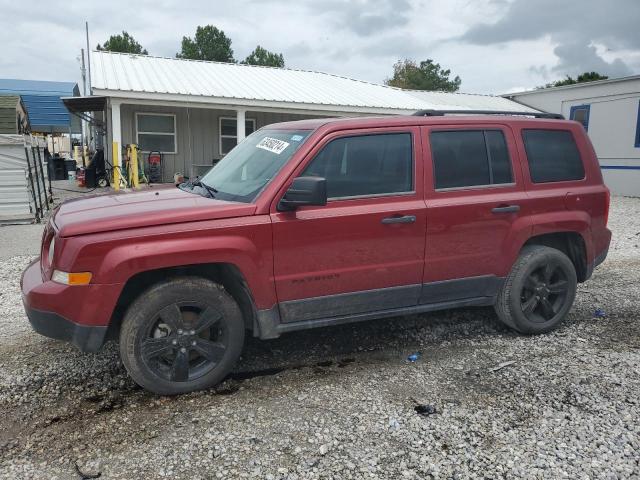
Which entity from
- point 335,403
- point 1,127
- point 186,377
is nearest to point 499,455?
point 335,403

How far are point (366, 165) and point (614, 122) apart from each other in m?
17.6

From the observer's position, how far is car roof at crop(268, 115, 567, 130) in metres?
3.93

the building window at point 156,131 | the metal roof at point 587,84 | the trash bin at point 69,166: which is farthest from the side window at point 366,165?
the trash bin at point 69,166

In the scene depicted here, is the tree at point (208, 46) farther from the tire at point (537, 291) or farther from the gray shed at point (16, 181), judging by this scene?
the tire at point (537, 291)

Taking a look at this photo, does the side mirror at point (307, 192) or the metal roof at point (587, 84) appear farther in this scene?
the metal roof at point (587, 84)

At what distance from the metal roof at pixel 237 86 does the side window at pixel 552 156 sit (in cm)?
1178

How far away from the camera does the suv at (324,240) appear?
3.32 m

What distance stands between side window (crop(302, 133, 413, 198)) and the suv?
1 cm

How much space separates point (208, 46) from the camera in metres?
54.3

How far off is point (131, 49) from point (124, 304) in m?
56.1

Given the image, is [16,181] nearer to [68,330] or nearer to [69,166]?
[68,330]

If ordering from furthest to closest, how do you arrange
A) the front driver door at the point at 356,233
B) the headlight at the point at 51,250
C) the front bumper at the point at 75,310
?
the front driver door at the point at 356,233, the headlight at the point at 51,250, the front bumper at the point at 75,310

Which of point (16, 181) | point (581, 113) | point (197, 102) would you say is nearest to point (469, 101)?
point (581, 113)

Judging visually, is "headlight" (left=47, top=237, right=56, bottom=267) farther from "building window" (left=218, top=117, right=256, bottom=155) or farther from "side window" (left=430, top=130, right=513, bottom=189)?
"building window" (left=218, top=117, right=256, bottom=155)
